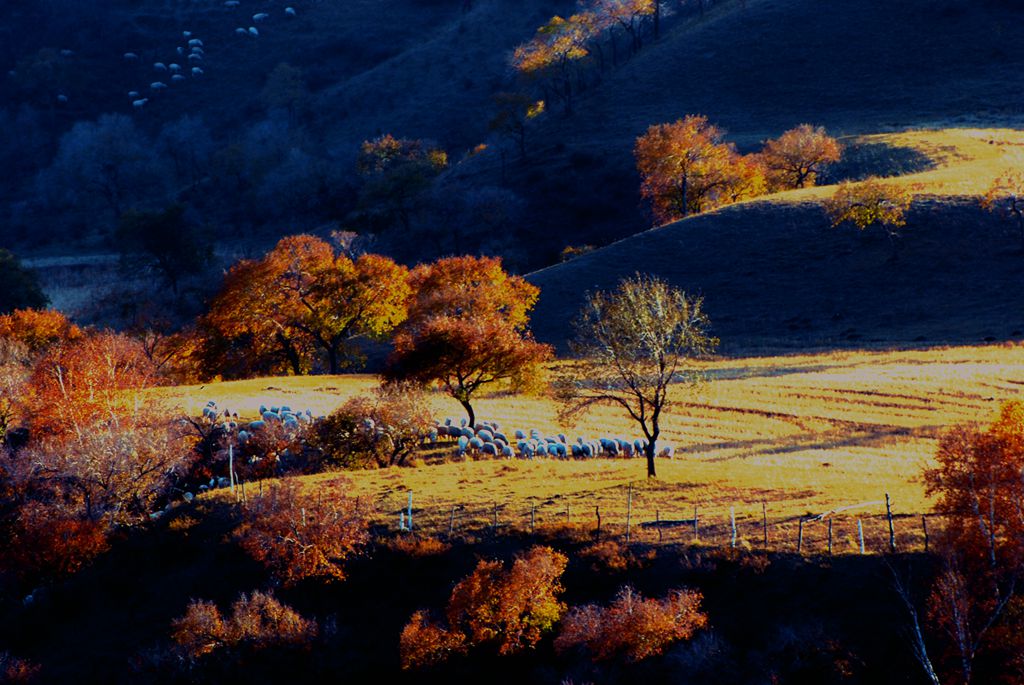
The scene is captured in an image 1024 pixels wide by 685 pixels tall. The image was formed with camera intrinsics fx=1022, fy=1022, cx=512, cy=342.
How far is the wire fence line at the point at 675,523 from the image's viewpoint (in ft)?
102

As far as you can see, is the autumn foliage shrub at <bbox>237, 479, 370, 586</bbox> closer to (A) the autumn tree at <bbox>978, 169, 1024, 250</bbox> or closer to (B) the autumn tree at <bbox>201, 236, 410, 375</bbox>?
(B) the autumn tree at <bbox>201, 236, 410, 375</bbox>

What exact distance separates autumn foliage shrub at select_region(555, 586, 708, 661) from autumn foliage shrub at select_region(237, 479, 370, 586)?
9.96m

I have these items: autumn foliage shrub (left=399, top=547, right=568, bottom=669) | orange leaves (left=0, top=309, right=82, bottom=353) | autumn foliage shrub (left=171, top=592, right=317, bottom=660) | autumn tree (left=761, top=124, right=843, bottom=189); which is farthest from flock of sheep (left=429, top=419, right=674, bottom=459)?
autumn tree (left=761, top=124, right=843, bottom=189)

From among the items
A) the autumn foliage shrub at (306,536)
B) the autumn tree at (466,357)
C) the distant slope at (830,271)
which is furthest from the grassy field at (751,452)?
the distant slope at (830,271)

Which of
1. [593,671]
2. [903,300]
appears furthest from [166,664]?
[903,300]

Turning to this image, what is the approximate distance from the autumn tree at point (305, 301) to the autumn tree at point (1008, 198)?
4984 centimetres

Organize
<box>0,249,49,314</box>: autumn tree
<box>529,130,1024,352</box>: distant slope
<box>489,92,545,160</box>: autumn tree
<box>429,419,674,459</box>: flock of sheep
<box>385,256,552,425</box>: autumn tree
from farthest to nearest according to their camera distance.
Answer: <box>489,92,545,160</box>: autumn tree → <box>0,249,49,314</box>: autumn tree → <box>529,130,1024,352</box>: distant slope → <box>385,256,552,425</box>: autumn tree → <box>429,419,674,459</box>: flock of sheep

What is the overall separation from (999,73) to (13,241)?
151 m

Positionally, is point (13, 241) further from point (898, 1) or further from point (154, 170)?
point (898, 1)

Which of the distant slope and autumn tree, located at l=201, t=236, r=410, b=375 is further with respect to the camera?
autumn tree, located at l=201, t=236, r=410, b=375

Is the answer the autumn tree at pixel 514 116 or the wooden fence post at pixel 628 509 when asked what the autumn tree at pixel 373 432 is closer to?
the wooden fence post at pixel 628 509

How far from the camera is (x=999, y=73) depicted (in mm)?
133125

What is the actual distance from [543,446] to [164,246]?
87.4 metres

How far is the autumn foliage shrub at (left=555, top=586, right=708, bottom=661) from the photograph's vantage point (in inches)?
1156
